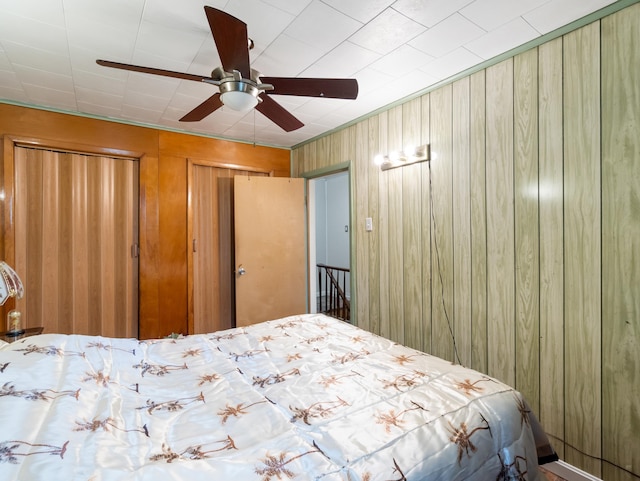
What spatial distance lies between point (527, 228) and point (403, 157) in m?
1.08

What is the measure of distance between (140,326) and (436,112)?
3225 mm

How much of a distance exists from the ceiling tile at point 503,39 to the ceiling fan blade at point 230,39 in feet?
4.35

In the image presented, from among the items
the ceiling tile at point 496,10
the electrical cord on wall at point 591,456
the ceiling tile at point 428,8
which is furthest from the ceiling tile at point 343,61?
the electrical cord on wall at point 591,456

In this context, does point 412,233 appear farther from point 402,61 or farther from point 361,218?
point 402,61

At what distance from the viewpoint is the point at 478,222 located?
2127mm

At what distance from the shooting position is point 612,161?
1.56 metres

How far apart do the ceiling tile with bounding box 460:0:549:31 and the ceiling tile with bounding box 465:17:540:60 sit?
0.20ft

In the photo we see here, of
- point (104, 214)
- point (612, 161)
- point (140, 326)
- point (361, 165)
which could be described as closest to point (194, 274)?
point (140, 326)

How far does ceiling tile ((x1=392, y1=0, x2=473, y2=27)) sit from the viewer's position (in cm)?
150

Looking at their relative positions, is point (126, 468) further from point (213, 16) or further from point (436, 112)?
point (436, 112)

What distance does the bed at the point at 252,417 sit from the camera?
2.77 feet

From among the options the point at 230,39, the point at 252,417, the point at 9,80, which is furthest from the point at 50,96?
the point at 252,417

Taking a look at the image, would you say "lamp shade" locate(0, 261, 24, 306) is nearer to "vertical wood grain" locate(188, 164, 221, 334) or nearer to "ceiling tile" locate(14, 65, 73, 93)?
"ceiling tile" locate(14, 65, 73, 93)

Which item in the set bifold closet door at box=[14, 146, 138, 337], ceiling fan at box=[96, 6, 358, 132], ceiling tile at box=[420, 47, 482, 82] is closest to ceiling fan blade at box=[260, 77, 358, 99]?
ceiling fan at box=[96, 6, 358, 132]
